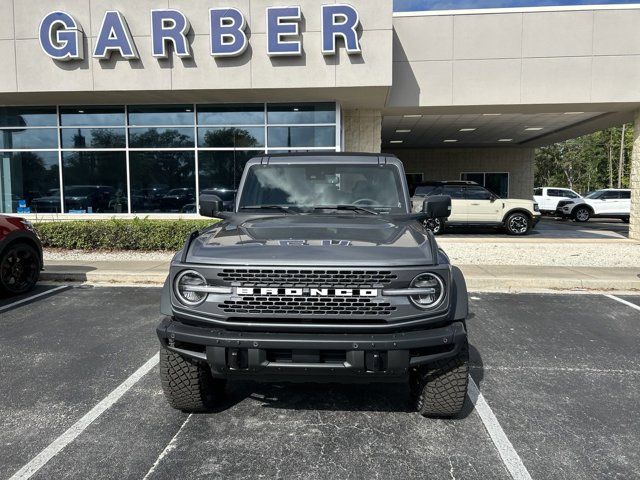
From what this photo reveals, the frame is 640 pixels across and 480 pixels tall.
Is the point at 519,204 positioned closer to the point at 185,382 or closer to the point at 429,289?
the point at 429,289

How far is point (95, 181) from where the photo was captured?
1420 centimetres

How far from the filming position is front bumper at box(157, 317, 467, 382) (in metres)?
2.75

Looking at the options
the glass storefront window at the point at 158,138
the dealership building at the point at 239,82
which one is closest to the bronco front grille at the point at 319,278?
the dealership building at the point at 239,82

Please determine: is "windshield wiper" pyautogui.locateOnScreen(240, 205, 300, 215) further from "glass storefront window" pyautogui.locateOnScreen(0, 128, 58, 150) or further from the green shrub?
"glass storefront window" pyautogui.locateOnScreen(0, 128, 58, 150)

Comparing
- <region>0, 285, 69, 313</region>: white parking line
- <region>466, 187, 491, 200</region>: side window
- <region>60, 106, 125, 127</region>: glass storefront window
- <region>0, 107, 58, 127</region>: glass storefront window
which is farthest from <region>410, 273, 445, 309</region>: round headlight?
<region>466, 187, 491, 200</region>: side window

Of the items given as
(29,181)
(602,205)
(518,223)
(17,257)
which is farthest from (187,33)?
(602,205)

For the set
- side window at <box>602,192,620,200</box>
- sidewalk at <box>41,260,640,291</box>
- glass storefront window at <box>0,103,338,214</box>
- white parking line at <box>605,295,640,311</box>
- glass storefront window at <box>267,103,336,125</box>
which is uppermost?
glass storefront window at <box>267,103,336,125</box>

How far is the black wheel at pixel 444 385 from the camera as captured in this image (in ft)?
10.2

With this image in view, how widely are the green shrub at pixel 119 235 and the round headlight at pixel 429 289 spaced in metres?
8.98

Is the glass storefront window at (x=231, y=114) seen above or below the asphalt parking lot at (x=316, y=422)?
above

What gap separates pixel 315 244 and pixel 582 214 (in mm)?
25486

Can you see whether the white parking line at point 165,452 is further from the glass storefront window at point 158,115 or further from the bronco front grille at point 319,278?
the glass storefront window at point 158,115

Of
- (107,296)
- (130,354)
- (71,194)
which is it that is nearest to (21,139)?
(71,194)

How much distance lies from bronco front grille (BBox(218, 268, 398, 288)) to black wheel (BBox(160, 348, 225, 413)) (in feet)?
2.43
